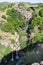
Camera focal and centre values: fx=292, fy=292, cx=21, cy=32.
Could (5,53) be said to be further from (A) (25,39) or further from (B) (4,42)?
(A) (25,39)

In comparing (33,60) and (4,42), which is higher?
(33,60)

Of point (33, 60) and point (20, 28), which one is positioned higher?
point (33, 60)

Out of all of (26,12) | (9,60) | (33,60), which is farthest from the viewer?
(26,12)

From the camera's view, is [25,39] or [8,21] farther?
[8,21]

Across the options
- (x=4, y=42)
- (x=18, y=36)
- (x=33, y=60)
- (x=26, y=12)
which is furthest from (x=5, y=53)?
(x=26, y=12)

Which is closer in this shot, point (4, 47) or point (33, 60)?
point (33, 60)

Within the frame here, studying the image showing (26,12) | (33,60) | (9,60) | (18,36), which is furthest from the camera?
(26,12)

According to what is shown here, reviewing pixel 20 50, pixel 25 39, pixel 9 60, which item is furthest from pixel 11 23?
pixel 9 60

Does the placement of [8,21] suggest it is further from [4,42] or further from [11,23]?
[4,42]

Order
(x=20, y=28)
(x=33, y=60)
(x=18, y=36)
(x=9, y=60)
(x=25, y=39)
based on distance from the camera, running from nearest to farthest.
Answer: (x=33, y=60)
(x=9, y=60)
(x=25, y=39)
(x=18, y=36)
(x=20, y=28)
